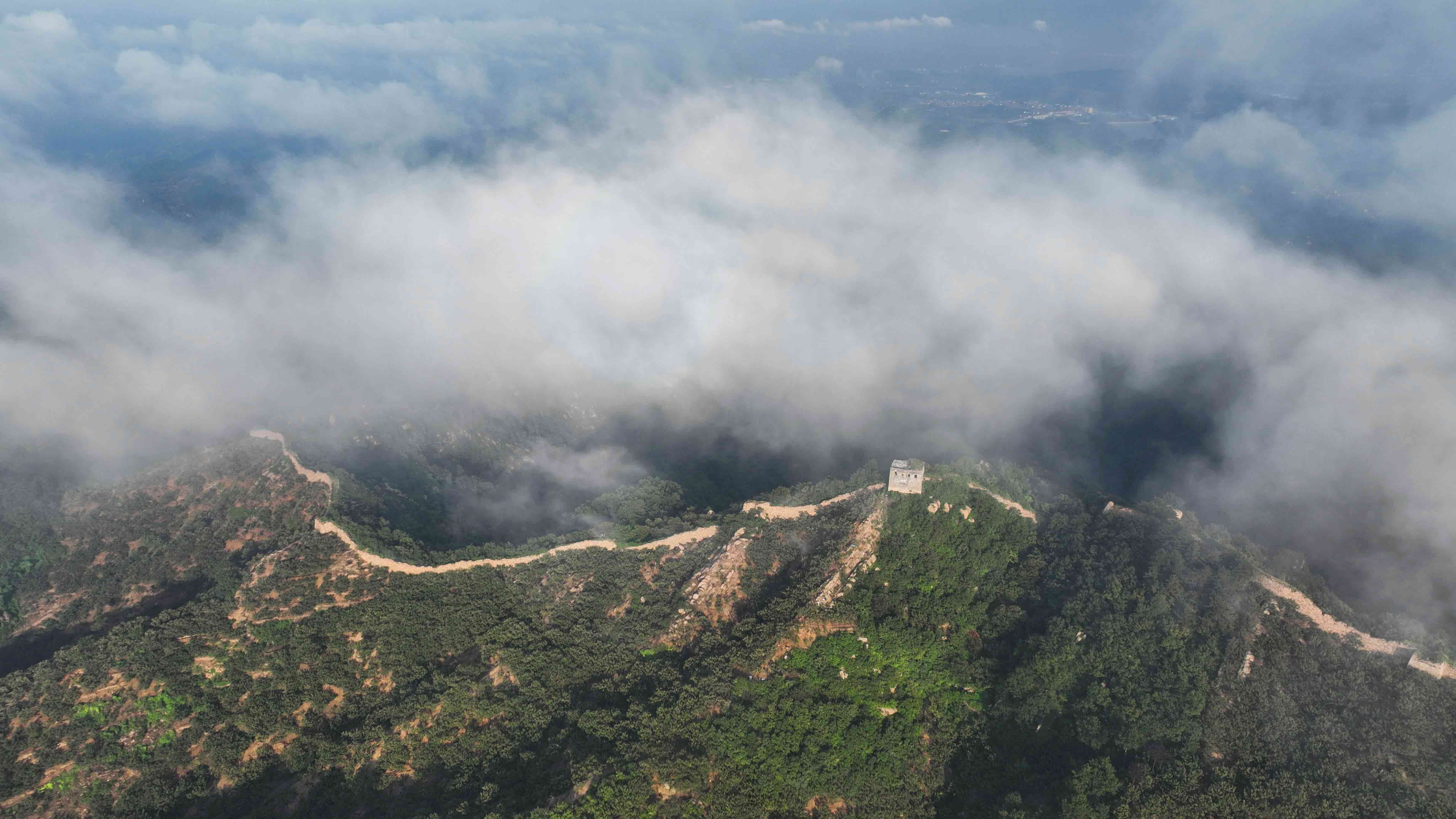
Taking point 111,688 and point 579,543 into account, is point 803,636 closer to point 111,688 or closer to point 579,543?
point 579,543

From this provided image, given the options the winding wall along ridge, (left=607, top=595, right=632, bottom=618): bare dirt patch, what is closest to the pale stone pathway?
the winding wall along ridge

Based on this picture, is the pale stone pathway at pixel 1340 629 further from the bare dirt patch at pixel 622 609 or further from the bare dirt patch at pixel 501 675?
the bare dirt patch at pixel 501 675

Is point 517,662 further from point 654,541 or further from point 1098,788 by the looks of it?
point 1098,788

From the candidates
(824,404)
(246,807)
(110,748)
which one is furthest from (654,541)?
(824,404)

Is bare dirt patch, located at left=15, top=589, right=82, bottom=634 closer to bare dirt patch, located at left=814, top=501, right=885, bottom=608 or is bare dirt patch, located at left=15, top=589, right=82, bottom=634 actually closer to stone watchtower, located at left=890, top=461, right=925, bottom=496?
bare dirt patch, located at left=814, top=501, right=885, bottom=608

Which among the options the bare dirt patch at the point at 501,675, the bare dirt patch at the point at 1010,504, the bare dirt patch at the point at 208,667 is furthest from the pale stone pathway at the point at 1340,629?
the bare dirt patch at the point at 208,667

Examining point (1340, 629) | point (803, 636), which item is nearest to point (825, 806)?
point (803, 636)
